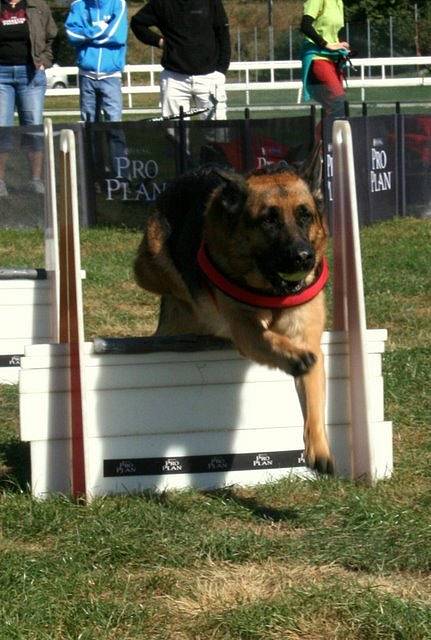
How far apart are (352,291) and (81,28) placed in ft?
29.2

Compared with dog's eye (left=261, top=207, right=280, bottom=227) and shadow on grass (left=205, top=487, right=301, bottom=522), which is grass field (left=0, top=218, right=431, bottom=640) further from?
dog's eye (left=261, top=207, right=280, bottom=227)

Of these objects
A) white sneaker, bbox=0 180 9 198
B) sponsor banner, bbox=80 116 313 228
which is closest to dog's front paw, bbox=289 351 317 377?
sponsor banner, bbox=80 116 313 228

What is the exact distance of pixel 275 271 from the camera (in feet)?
16.2

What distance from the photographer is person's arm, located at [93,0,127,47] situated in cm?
1338

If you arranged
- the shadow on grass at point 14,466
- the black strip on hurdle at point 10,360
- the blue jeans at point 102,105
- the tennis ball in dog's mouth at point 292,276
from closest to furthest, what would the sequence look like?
the tennis ball in dog's mouth at point 292,276 < the shadow on grass at point 14,466 < the black strip on hurdle at point 10,360 < the blue jeans at point 102,105

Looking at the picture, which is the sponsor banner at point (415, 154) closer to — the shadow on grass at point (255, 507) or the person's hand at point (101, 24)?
the person's hand at point (101, 24)

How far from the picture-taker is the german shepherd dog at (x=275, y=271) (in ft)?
16.1

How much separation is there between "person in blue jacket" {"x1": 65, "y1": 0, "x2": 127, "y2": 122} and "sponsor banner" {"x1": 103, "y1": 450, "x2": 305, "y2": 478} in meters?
8.51

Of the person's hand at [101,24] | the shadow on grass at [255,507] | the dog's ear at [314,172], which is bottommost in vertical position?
the shadow on grass at [255,507]

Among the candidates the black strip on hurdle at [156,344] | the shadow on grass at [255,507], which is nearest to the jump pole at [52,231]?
the black strip on hurdle at [156,344]

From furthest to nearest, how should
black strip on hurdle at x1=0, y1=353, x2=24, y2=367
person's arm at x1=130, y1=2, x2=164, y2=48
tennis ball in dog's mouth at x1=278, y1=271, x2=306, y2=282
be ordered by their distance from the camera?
person's arm at x1=130, y1=2, x2=164, y2=48 → black strip on hurdle at x1=0, y1=353, x2=24, y2=367 → tennis ball in dog's mouth at x1=278, y1=271, x2=306, y2=282

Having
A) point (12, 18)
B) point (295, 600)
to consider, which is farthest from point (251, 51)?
point (295, 600)

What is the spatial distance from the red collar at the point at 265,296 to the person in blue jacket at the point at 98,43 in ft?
27.9

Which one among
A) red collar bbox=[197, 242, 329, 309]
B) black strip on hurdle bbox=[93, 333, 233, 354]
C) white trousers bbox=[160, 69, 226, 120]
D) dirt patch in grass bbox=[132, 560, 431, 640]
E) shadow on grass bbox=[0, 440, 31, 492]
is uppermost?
white trousers bbox=[160, 69, 226, 120]
